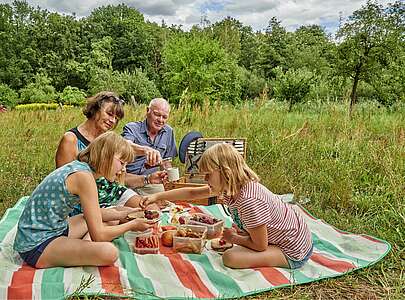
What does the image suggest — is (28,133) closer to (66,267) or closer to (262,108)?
(262,108)

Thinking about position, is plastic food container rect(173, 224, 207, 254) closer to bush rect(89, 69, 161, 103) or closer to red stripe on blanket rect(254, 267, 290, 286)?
red stripe on blanket rect(254, 267, 290, 286)

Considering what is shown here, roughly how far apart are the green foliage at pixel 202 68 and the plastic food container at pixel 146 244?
1369 cm

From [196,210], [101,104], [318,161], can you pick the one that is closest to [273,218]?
[196,210]

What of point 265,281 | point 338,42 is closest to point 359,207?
point 265,281

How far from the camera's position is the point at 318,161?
17.6ft

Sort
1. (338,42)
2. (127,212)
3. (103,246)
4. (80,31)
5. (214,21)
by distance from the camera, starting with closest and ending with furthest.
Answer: (103,246) < (127,212) < (338,42) < (214,21) < (80,31)

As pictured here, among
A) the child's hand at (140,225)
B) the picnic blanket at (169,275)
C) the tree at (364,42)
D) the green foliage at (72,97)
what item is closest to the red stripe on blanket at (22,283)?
the picnic blanket at (169,275)

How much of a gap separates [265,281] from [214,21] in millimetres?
21386

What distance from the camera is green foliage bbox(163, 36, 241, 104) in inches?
682

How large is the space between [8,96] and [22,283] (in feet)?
75.3

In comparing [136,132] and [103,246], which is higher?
[136,132]

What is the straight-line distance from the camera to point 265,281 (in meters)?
2.74

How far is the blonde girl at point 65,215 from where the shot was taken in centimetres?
267

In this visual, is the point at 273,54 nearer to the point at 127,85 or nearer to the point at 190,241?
the point at 127,85
